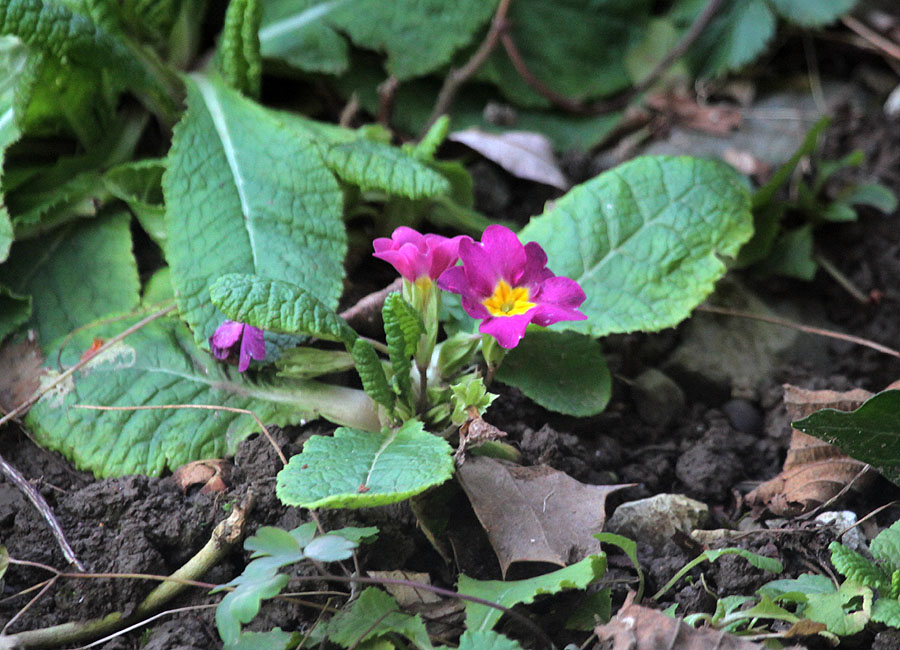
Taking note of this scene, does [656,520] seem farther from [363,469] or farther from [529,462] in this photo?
[363,469]

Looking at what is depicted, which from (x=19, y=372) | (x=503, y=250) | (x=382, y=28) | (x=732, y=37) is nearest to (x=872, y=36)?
(x=732, y=37)

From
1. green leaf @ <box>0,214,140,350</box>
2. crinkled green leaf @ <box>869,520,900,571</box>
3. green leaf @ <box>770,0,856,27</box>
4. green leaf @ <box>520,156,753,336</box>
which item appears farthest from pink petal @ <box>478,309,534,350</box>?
green leaf @ <box>770,0,856,27</box>

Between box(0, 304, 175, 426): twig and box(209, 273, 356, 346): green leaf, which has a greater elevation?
box(209, 273, 356, 346): green leaf

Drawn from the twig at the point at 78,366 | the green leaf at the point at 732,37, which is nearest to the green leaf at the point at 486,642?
the twig at the point at 78,366

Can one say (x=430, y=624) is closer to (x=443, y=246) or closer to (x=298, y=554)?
(x=298, y=554)

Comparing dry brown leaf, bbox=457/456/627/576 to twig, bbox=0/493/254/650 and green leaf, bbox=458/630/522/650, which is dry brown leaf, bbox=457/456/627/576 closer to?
green leaf, bbox=458/630/522/650

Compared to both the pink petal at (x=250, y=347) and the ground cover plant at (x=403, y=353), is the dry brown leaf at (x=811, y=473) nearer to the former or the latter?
the ground cover plant at (x=403, y=353)
